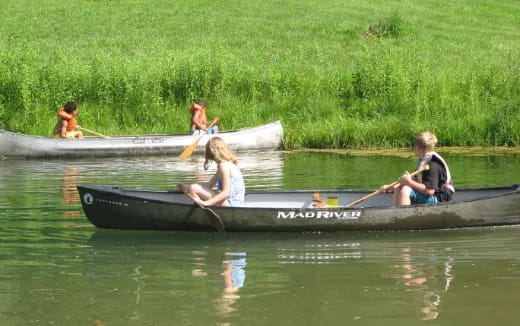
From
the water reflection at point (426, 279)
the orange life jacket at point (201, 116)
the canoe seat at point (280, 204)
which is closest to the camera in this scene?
the water reflection at point (426, 279)

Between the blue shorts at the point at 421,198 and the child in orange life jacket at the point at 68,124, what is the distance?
10921 millimetres

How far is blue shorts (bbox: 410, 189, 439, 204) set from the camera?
39.9 ft

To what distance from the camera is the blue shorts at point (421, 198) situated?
12172 millimetres

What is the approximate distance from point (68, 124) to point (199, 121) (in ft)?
8.61

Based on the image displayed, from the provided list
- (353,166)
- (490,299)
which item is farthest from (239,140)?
(490,299)

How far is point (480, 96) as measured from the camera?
2370 cm

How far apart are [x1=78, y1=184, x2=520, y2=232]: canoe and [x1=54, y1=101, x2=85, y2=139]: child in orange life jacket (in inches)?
391

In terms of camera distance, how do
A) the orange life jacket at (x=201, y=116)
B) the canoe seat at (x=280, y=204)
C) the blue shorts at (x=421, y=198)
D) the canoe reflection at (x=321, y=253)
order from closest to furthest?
the canoe reflection at (x=321, y=253) < the blue shorts at (x=421, y=198) < the canoe seat at (x=280, y=204) < the orange life jacket at (x=201, y=116)

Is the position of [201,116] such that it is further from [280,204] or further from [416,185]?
[416,185]

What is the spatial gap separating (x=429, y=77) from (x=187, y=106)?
211 inches

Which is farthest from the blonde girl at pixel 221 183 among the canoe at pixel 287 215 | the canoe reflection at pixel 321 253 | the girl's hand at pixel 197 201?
the canoe reflection at pixel 321 253

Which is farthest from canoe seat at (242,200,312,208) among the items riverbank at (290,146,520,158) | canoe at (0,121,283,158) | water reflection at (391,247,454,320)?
canoe at (0,121,283,158)

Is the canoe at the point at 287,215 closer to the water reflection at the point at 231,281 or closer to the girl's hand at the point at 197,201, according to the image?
the girl's hand at the point at 197,201

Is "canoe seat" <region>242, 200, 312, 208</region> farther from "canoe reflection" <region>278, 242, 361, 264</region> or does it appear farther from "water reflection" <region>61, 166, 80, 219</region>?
"water reflection" <region>61, 166, 80, 219</region>
